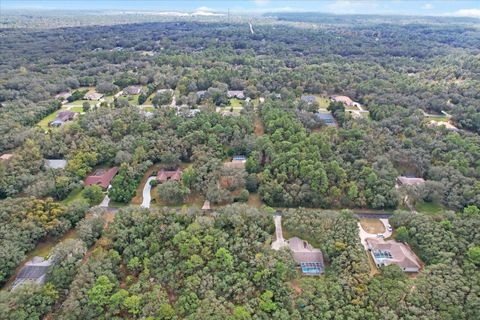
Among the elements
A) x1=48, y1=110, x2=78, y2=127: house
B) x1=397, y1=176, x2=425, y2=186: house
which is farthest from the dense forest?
x1=48, y1=110, x2=78, y2=127: house

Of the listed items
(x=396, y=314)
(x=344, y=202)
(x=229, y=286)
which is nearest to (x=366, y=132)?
(x=344, y=202)

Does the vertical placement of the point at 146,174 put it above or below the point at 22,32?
below

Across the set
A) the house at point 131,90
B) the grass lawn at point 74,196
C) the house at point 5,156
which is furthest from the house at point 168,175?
the house at point 131,90

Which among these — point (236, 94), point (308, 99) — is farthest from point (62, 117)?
point (308, 99)

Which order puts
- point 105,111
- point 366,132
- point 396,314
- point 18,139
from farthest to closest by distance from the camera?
point 105,111, point 366,132, point 18,139, point 396,314

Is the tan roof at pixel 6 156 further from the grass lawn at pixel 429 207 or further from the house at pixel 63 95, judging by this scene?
the grass lawn at pixel 429 207

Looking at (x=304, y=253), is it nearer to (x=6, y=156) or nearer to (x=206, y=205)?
Result: (x=206, y=205)

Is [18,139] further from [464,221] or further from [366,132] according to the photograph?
[464,221]
